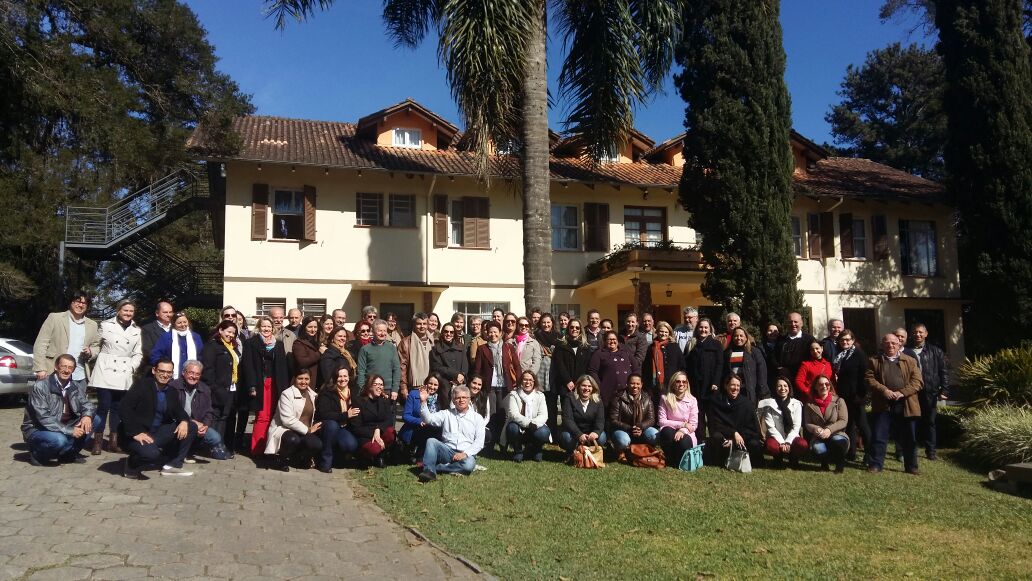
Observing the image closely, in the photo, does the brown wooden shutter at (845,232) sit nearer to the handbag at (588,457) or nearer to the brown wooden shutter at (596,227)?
the brown wooden shutter at (596,227)

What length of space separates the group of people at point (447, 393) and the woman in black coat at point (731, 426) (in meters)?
0.02

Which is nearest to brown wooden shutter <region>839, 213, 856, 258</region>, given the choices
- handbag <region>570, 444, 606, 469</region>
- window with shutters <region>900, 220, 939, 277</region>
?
window with shutters <region>900, 220, 939, 277</region>

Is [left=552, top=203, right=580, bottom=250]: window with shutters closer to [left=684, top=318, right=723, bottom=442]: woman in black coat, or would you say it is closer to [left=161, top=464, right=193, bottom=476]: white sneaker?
[left=684, top=318, right=723, bottom=442]: woman in black coat

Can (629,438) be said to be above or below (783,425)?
below

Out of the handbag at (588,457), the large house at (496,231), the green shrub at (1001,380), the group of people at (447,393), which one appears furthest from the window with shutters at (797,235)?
the handbag at (588,457)

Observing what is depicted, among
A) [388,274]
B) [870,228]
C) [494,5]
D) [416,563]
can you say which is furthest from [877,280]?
[416,563]

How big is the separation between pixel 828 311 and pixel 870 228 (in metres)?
3.13

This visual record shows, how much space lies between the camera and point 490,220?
799 inches

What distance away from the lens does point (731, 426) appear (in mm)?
9133

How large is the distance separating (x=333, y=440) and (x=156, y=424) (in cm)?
181

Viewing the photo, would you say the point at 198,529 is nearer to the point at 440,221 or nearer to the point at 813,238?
the point at 440,221

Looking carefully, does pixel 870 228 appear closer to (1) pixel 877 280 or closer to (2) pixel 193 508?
(1) pixel 877 280

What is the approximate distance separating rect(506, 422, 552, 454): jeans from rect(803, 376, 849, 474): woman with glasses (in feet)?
10.3

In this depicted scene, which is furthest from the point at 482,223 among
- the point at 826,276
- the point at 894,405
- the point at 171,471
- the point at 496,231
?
the point at 171,471
